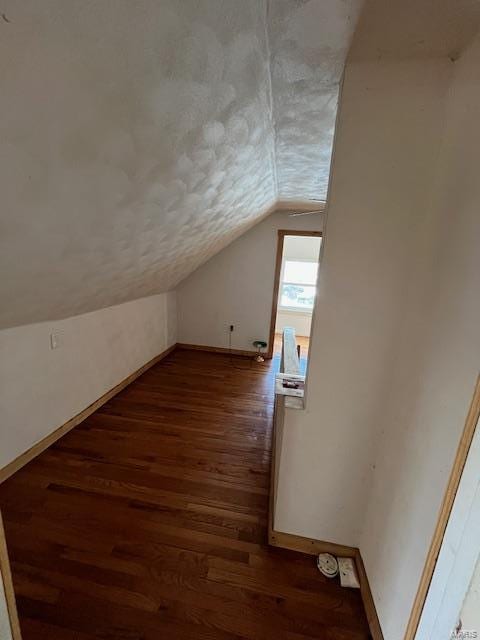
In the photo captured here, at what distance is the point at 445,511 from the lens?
76 cm

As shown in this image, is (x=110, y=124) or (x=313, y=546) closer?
(x=110, y=124)

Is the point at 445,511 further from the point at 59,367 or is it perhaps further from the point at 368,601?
the point at 59,367

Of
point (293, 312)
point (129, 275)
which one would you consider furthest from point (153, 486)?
point (293, 312)

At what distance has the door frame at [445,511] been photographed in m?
0.70

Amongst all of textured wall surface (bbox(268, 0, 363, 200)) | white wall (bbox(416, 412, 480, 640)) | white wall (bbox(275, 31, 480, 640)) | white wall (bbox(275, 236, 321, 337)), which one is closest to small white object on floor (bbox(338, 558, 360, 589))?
white wall (bbox(275, 31, 480, 640))

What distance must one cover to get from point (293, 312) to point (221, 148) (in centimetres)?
490

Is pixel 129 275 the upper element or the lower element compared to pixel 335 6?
lower

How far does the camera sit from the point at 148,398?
2900mm

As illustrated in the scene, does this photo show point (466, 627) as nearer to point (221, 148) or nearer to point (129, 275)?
point (221, 148)

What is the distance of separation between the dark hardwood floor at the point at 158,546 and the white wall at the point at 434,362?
18.4 inches

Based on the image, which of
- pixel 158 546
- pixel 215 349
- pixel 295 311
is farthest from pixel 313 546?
pixel 295 311

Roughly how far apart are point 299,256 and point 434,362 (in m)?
5.31

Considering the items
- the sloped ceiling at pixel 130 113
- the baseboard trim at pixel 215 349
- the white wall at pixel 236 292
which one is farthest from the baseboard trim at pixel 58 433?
the white wall at pixel 236 292

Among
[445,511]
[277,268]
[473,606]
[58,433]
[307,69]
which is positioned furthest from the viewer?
[277,268]
